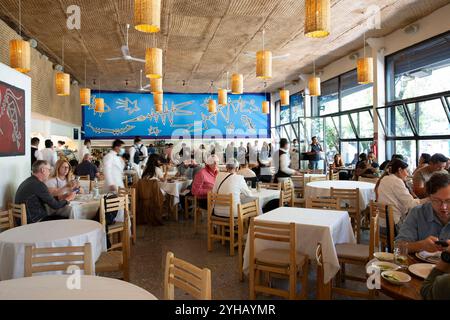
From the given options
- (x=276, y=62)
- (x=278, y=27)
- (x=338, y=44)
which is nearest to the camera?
(x=278, y=27)

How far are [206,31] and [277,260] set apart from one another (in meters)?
5.65

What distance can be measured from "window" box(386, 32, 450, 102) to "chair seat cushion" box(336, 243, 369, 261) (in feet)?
15.7

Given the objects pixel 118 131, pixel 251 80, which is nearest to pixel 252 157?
pixel 251 80

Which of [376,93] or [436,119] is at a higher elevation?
[376,93]

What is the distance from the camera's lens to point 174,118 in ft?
50.3

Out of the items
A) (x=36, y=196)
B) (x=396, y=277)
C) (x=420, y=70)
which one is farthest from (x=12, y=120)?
(x=420, y=70)

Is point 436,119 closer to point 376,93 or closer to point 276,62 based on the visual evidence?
point 376,93

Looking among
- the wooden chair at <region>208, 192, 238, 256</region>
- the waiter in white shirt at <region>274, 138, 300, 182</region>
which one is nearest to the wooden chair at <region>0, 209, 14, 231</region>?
the wooden chair at <region>208, 192, 238, 256</region>

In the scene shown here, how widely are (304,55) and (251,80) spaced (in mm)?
3598

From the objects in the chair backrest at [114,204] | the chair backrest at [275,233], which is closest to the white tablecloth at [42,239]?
the chair backrest at [114,204]

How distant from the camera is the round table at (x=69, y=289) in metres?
1.80

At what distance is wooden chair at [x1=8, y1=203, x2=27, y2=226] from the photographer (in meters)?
3.75

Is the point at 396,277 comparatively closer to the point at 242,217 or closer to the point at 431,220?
the point at 431,220
